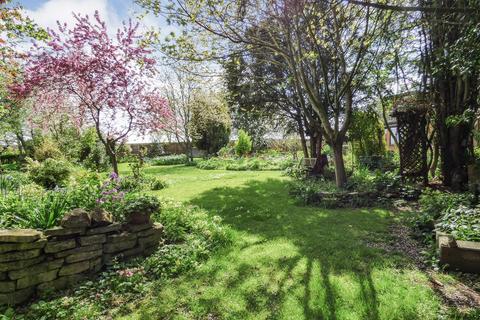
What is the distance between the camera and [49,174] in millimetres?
7984

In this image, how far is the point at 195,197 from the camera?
7676mm

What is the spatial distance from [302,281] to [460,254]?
1872 millimetres

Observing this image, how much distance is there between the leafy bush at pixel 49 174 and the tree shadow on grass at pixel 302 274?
6.37m

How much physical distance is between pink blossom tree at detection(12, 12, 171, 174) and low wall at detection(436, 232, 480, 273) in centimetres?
673

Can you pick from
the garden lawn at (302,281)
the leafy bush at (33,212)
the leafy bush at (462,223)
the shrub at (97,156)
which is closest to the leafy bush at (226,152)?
the shrub at (97,156)

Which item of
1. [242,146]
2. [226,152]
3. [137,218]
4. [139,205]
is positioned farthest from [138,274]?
[226,152]

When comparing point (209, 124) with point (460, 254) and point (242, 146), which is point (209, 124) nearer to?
point (242, 146)

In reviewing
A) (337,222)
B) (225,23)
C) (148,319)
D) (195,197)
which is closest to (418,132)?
(337,222)

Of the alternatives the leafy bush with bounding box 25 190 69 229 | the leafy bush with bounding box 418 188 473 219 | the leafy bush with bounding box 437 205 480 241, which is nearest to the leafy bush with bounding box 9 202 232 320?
the leafy bush with bounding box 25 190 69 229

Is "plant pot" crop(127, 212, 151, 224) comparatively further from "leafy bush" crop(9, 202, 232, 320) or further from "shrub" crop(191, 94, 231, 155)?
"shrub" crop(191, 94, 231, 155)

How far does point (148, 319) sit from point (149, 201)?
1726 millimetres

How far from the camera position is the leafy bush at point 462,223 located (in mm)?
3062

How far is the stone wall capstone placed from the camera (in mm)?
2564

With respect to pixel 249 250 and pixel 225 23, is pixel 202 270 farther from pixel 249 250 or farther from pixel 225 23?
pixel 225 23
